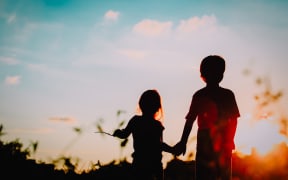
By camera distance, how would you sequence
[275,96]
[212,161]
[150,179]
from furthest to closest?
1. [150,179]
2. [212,161]
3. [275,96]

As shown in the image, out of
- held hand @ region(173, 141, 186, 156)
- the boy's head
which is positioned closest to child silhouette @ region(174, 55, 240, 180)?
the boy's head

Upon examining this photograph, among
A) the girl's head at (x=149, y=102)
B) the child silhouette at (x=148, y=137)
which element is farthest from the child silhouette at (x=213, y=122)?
the girl's head at (x=149, y=102)

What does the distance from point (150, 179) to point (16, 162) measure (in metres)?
2.17

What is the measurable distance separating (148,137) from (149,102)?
1.97 ft

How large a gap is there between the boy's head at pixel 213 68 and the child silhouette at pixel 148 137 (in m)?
1.08

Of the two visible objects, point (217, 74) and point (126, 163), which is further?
point (217, 74)

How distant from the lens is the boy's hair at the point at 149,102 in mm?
6234

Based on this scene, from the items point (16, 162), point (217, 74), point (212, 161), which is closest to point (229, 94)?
point (217, 74)

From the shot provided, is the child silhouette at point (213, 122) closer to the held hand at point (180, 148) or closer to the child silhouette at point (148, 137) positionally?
the held hand at point (180, 148)

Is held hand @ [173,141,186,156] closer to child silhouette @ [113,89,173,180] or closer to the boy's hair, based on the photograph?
child silhouette @ [113,89,173,180]

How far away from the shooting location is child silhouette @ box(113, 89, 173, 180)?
592cm

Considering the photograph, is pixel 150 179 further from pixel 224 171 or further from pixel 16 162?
pixel 16 162

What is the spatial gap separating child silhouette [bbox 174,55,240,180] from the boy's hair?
0.74 m

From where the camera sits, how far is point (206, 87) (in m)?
5.64
